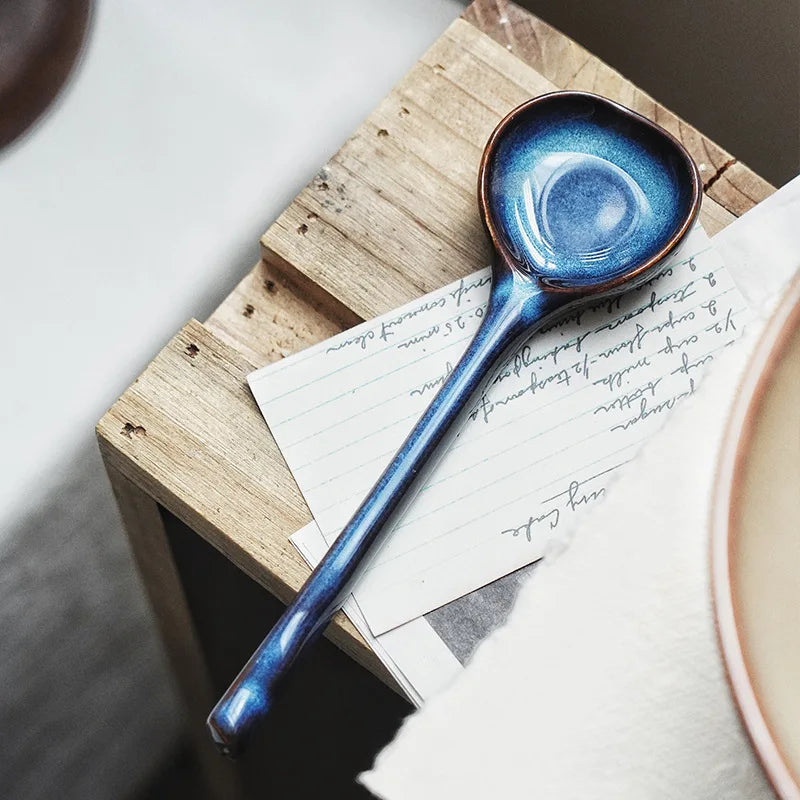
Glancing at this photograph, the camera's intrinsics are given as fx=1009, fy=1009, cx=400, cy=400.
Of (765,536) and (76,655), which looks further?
(76,655)

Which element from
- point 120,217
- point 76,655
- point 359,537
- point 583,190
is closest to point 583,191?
point 583,190

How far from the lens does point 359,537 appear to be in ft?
1.10

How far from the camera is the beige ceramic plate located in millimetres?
152

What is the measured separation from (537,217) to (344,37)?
0.24 meters

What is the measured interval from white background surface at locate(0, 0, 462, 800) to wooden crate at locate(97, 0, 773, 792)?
95mm

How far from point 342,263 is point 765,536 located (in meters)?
0.25

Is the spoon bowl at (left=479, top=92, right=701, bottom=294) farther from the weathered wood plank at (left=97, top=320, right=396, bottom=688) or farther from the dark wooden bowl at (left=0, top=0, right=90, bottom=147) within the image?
the dark wooden bowl at (left=0, top=0, right=90, bottom=147)

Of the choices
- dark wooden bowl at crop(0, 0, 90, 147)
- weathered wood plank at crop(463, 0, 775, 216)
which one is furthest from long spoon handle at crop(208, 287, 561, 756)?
dark wooden bowl at crop(0, 0, 90, 147)

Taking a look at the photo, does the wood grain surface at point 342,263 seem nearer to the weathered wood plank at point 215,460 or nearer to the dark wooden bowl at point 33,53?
the weathered wood plank at point 215,460

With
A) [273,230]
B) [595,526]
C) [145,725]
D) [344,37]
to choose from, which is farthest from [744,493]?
[145,725]

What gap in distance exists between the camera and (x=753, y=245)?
384 millimetres

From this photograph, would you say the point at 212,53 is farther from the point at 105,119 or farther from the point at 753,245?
the point at 753,245

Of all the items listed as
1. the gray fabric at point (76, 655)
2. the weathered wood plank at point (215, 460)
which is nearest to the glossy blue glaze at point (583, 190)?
the weathered wood plank at point (215, 460)

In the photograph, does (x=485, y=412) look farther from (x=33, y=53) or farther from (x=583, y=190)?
(x=33, y=53)
